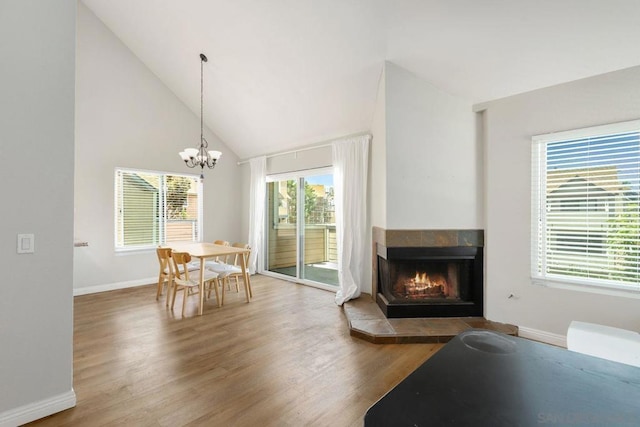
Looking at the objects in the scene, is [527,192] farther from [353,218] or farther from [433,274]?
[353,218]

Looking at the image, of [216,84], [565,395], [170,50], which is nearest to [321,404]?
[565,395]

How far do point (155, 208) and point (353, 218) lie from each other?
147 inches

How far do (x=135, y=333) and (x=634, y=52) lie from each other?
536 cm

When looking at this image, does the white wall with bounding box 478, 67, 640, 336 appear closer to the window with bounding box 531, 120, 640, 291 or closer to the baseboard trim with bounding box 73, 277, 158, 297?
the window with bounding box 531, 120, 640, 291

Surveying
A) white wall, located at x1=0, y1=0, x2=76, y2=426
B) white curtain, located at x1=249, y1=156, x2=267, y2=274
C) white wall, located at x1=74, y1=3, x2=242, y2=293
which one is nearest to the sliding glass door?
white curtain, located at x1=249, y1=156, x2=267, y2=274

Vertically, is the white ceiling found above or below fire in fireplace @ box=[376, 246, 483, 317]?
above

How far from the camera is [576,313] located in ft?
9.36

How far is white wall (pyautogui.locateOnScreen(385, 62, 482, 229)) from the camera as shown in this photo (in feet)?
11.2

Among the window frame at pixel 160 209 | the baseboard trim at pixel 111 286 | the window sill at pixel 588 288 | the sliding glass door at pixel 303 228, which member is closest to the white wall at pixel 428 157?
the window sill at pixel 588 288

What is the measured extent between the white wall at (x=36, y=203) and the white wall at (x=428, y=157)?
290cm

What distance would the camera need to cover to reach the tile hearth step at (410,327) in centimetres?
298

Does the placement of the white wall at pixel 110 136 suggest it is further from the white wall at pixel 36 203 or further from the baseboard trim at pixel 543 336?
the baseboard trim at pixel 543 336

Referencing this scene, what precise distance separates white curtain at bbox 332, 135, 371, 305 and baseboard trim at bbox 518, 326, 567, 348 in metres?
1.97

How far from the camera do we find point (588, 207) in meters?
2.85
